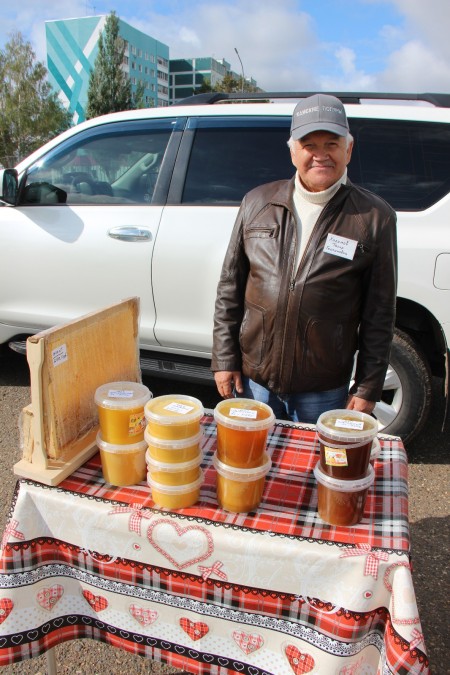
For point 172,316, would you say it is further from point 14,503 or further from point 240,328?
point 14,503

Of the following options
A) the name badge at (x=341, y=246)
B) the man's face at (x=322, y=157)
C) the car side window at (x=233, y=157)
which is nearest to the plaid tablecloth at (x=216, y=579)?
the name badge at (x=341, y=246)

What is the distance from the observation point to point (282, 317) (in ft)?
5.74

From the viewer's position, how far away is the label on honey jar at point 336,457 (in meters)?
1.27

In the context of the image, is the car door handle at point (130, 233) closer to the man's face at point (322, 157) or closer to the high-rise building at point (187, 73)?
the man's face at point (322, 157)

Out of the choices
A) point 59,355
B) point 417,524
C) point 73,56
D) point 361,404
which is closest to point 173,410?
point 59,355

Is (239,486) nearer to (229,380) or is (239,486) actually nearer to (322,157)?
(229,380)

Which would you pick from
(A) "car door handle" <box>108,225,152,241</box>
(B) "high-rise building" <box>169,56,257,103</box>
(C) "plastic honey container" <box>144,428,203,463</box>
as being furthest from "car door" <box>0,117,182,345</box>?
(B) "high-rise building" <box>169,56,257,103</box>

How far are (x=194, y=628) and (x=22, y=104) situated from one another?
114 ft

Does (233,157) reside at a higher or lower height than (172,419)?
higher

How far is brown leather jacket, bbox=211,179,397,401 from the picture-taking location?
5.60 feet

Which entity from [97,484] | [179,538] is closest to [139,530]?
[179,538]

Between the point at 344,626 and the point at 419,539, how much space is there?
157cm

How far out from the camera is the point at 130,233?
3279 millimetres

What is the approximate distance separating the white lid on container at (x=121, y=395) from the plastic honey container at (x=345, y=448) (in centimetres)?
49
